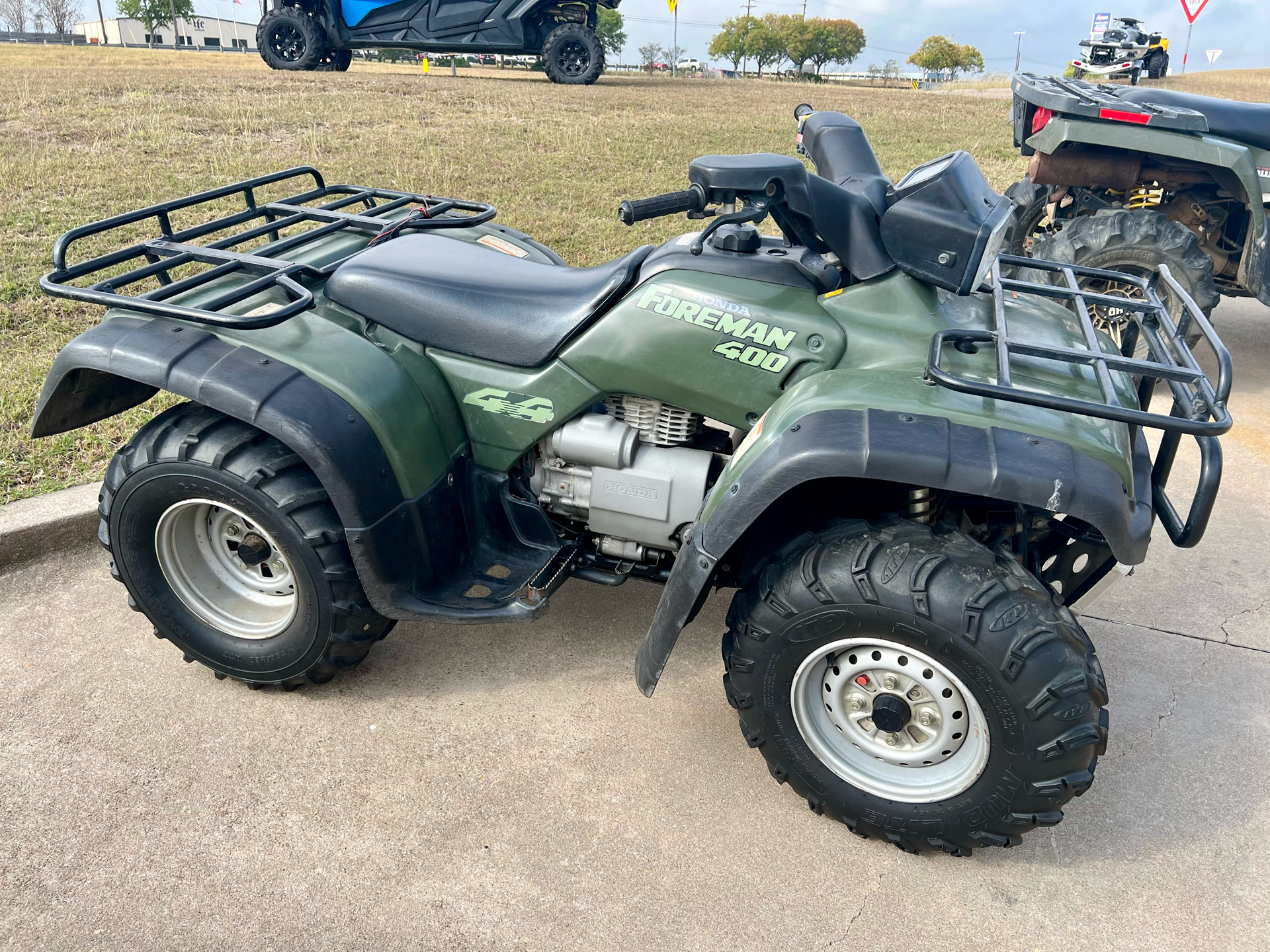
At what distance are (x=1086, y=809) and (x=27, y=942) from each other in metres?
2.74

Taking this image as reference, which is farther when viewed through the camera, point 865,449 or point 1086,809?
point 1086,809

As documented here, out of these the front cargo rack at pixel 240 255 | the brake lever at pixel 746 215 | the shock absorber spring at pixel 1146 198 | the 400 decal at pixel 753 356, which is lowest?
the 400 decal at pixel 753 356

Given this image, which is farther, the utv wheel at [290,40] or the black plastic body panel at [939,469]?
the utv wheel at [290,40]

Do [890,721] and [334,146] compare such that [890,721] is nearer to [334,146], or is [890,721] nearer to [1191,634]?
[1191,634]

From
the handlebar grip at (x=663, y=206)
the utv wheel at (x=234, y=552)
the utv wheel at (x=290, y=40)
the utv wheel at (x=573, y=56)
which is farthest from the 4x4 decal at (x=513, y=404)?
the utv wheel at (x=290, y=40)

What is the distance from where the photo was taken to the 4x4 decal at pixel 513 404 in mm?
2910

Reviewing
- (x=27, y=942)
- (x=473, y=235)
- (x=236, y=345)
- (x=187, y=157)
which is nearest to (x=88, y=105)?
(x=187, y=157)

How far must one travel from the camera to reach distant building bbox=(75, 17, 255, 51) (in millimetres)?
77438

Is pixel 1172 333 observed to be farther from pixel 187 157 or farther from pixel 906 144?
pixel 906 144

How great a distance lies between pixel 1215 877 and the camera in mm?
2516

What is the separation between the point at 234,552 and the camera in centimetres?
317

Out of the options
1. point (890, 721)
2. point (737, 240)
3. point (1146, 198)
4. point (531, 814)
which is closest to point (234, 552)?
point (531, 814)

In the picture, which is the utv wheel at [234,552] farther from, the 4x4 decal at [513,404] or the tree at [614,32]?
the tree at [614,32]

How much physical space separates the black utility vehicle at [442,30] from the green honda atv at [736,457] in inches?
603
